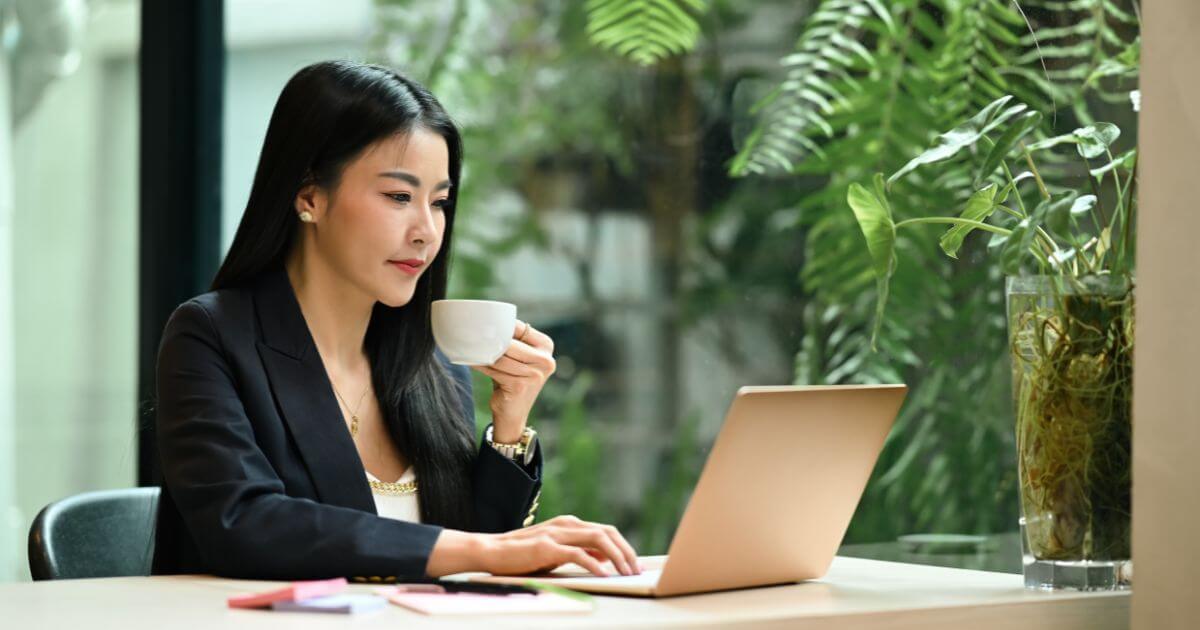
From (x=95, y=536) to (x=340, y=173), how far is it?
52cm

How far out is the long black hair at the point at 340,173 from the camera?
1.76 metres

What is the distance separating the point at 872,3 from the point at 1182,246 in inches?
39.0

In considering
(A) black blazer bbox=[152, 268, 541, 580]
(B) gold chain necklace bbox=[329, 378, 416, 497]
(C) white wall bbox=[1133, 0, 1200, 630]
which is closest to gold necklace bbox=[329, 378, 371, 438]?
(B) gold chain necklace bbox=[329, 378, 416, 497]

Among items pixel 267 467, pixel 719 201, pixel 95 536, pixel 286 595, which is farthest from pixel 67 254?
pixel 286 595

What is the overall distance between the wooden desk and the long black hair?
1.73 feet

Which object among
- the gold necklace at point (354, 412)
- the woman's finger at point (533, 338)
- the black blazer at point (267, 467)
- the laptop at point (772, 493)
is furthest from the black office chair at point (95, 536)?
the laptop at point (772, 493)

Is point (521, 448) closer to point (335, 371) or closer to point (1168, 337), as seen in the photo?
point (335, 371)

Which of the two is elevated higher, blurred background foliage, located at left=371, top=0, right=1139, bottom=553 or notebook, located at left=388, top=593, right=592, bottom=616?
blurred background foliage, located at left=371, top=0, right=1139, bottom=553

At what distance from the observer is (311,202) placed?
1.80 metres

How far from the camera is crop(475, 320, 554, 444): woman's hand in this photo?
1785 mm

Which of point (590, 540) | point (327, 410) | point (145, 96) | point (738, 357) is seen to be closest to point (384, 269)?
point (327, 410)

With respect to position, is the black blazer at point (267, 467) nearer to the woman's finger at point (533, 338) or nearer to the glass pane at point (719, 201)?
the woman's finger at point (533, 338)

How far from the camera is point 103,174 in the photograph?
321 centimetres

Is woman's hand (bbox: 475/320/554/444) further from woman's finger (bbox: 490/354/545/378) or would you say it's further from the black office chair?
the black office chair
